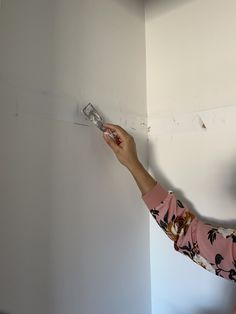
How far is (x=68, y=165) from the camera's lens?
919 mm

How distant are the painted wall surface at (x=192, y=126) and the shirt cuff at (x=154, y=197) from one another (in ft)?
0.56

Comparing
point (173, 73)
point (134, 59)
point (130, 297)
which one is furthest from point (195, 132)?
point (130, 297)

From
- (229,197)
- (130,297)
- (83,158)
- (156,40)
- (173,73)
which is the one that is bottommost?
(130,297)

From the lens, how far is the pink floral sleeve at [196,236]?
32.9 inches

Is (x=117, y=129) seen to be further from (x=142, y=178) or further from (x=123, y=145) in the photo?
(x=142, y=178)

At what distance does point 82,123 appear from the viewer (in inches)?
38.3

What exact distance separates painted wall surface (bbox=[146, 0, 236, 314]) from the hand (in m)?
0.22

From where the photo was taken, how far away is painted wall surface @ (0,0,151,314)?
790 millimetres

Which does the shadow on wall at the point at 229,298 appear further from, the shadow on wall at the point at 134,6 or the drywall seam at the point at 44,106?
the shadow on wall at the point at 134,6

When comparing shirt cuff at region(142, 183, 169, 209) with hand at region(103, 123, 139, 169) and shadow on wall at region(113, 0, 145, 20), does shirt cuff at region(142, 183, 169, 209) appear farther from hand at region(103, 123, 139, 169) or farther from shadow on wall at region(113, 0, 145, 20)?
shadow on wall at region(113, 0, 145, 20)

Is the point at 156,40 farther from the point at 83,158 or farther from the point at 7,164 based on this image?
the point at 7,164

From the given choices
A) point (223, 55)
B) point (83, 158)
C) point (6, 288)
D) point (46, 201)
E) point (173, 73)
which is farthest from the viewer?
point (173, 73)

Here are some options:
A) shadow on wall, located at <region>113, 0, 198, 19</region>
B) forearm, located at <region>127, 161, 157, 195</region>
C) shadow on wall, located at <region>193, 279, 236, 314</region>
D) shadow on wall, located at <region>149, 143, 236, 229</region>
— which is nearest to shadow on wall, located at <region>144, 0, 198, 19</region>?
shadow on wall, located at <region>113, 0, 198, 19</region>

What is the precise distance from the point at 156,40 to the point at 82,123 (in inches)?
18.9
